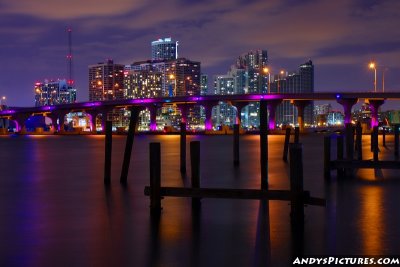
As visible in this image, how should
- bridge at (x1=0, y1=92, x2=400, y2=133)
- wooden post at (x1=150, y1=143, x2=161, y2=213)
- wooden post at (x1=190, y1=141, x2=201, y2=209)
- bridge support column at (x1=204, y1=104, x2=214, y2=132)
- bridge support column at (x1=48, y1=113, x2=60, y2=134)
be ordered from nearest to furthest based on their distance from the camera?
wooden post at (x1=150, y1=143, x2=161, y2=213) < wooden post at (x1=190, y1=141, x2=201, y2=209) < bridge at (x1=0, y1=92, x2=400, y2=133) < bridge support column at (x1=204, y1=104, x2=214, y2=132) < bridge support column at (x1=48, y1=113, x2=60, y2=134)

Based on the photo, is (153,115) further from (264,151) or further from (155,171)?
(155,171)

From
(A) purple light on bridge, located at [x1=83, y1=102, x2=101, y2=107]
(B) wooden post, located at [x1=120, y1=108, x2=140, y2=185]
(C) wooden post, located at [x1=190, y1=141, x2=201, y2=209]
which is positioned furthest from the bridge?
(C) wooden post, located at [x1=190, y1=141, x2=201, y2=209]

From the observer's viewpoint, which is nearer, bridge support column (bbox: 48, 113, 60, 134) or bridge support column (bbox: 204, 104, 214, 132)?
bridge support column (bbox: 204, 104, 214, 132)

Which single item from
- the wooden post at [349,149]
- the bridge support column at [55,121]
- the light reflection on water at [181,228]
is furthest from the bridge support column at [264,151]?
the bridge support column at [55,121]

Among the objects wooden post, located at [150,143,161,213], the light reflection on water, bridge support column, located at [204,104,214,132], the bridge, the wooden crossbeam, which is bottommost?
the light reflection on water

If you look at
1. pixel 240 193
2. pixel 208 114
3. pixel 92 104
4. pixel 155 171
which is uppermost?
pixel 92 104

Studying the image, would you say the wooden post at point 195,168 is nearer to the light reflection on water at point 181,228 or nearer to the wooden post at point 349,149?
the light reflection on water at point 181,228

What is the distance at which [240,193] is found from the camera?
1320cm

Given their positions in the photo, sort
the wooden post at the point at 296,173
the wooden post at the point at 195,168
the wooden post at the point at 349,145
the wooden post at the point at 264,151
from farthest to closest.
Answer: the wooden post at the point at 349,145, the wooden post at the point at 264,151, the wooden post at the point at 195,168, the wooden post at the point at 296,173

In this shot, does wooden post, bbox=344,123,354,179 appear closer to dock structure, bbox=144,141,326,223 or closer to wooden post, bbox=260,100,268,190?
wooden post, bbox=260,100,268,190

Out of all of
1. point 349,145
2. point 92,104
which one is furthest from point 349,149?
point 92,104

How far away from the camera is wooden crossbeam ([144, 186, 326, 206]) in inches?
491

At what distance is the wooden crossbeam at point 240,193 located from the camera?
40.9ft

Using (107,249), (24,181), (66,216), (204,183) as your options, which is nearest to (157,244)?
(107,249)
